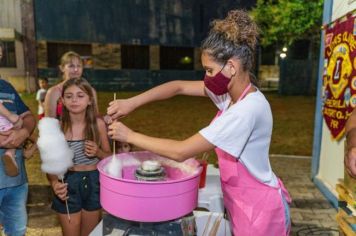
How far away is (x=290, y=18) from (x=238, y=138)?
16503 mm

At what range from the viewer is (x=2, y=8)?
61.7 ft

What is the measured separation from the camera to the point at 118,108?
1.92m

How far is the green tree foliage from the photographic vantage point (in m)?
16.2

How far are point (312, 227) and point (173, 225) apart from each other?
302 cm

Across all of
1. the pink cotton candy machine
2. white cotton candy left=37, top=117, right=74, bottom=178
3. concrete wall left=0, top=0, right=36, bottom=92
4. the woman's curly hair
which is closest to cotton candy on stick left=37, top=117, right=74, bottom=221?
white cotton candy left=37, top=117, right=74, bottom=178

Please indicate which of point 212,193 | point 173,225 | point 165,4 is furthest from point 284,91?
point 173,225

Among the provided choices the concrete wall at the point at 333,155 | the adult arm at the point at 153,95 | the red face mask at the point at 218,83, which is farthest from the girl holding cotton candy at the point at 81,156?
the concrete wall at the point at 333,155

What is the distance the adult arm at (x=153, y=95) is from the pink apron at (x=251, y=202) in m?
0.51

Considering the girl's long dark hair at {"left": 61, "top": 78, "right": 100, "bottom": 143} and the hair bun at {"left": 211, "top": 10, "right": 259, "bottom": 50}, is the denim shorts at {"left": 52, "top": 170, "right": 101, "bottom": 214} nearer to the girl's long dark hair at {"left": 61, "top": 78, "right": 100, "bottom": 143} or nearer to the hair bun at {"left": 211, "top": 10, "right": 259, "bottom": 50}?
the girl's long dark hair at {"left": 61, "top": 78, "right": 100, "bottom": 143}

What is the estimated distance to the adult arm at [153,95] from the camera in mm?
1922

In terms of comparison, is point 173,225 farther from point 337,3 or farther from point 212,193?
point 337,3

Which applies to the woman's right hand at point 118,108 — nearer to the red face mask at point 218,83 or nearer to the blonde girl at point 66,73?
the red face mask at point 218,83

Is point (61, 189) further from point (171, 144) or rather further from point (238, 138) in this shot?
point (238, 138)

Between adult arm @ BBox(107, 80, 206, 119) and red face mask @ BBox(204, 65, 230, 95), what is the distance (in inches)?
15.2
